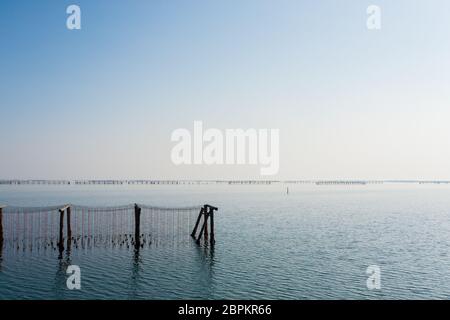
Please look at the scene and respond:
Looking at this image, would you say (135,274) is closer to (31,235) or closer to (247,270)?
(247,270)

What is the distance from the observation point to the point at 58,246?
41.3m

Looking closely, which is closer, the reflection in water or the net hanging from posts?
the reflection in water

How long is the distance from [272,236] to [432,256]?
18.7 metres

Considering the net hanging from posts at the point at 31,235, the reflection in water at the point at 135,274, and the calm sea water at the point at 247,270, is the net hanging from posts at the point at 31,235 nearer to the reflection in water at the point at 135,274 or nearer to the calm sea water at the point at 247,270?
the calm sea water at the point at 247,270

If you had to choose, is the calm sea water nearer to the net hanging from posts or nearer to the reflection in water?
the reflection in water

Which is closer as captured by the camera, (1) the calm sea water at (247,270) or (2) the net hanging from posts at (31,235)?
(1) the calm sea water at (247,270)

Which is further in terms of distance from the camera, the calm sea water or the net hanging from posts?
the net hanging from posts

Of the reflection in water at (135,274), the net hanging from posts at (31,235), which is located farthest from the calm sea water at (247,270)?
the net hanging from posts at (31,235)

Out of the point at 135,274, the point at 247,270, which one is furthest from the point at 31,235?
the point at 247,270

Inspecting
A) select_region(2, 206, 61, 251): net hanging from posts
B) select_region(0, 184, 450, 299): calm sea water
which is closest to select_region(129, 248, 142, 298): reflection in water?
select_region(0, 184, 450, 299): calm sea water
